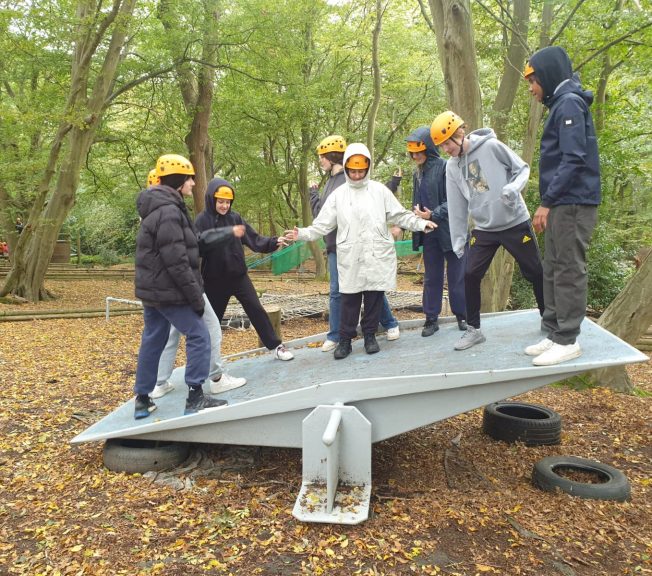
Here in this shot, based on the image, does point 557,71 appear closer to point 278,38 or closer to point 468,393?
point 468,393

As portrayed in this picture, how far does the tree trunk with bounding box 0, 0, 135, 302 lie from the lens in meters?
11.2

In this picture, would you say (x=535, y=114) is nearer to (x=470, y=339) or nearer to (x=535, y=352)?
(x=470, y=339)

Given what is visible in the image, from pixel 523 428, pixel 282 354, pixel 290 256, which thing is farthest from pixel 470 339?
pixel 290 256

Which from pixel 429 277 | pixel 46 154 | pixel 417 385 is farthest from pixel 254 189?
pixel 417 385

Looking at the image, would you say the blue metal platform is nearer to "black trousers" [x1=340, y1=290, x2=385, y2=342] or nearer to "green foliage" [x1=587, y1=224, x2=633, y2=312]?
"black trousers" [x1=340, y1=290, x2=385, y2=342]

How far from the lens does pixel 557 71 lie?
3.54 metres

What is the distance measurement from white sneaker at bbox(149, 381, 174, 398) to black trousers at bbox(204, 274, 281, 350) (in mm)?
705

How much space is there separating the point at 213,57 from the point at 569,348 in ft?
42.1

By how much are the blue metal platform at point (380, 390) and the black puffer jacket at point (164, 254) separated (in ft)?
2.63

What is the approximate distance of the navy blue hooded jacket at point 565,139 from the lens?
3359 millimetres

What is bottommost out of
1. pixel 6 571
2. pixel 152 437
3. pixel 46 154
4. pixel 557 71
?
pixel 6 571

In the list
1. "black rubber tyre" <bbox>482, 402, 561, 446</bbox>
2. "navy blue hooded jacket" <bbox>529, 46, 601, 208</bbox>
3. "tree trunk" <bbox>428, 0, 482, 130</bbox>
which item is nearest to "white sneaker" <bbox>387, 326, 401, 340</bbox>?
"black rubber tyre" <bbox>482, 402, 561, 446</bbox>

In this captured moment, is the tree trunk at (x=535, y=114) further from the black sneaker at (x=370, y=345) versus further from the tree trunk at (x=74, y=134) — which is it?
the tree trunk at (x=74, y=134)

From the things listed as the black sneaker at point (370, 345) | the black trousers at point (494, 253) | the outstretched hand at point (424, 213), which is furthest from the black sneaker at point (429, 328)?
the outstretched hand at point (424, 213)
